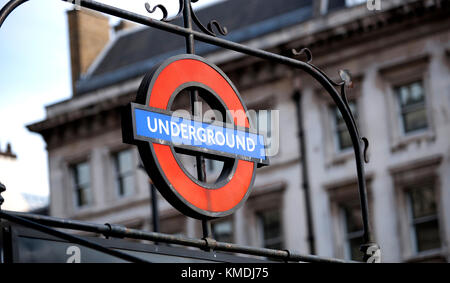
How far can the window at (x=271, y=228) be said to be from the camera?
34.6 meters

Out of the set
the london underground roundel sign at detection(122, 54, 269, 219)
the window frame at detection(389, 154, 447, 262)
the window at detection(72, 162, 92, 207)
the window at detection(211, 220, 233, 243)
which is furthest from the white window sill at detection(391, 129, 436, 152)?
the london underground roundel sign at detection(122, 54, 269, 219)

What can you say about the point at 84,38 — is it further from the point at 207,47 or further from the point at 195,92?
the point at 195,92

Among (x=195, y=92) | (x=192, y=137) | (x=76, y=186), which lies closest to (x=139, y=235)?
(x=192, y=137)

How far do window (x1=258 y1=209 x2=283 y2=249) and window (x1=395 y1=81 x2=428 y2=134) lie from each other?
5.20 metres

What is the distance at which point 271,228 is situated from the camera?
3484 centimetres

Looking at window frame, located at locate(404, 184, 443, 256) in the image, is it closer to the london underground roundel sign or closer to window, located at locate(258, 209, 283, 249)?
window, located at locate(258, 209, 283, 249)

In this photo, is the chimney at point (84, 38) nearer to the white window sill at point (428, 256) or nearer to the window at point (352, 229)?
the window at point (352, 229)

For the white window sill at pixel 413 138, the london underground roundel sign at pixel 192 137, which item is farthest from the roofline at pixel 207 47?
the london underground roundel sign at pixel 192 137

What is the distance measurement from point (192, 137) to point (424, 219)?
75.3ft

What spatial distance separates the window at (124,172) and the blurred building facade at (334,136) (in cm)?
5
